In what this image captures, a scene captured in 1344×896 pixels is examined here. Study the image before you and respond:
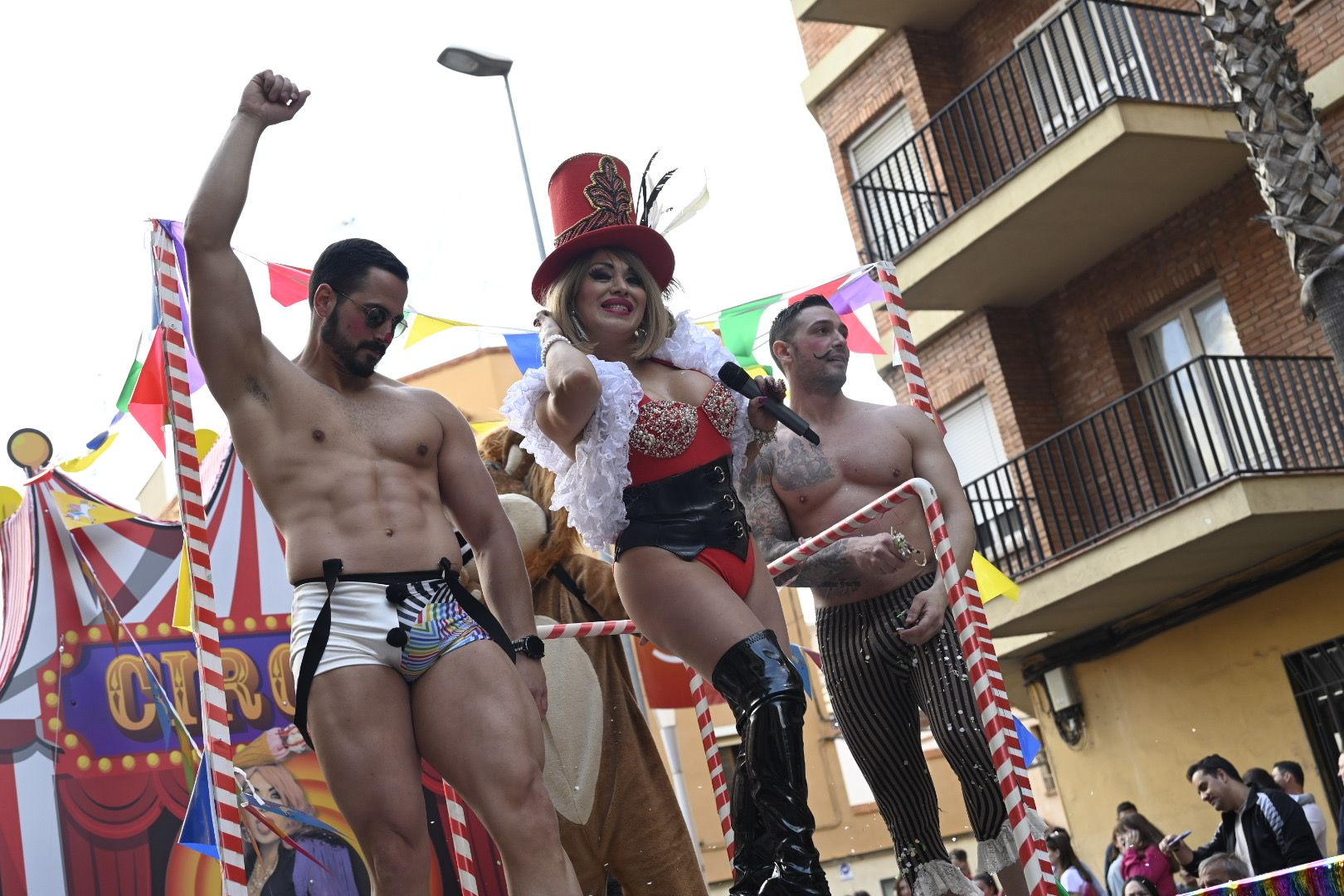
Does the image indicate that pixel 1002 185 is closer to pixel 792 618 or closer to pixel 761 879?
pixel 761 879

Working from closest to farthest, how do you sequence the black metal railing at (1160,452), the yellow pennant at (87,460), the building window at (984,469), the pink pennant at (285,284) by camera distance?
the pink pennant at (285,284) → the yellow pennant at (87,460) → the black metal railing at (1160,452) → the building window at (984,469)

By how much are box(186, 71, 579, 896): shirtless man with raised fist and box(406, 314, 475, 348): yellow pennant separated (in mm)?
4923

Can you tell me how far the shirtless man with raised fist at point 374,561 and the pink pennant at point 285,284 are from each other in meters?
4.68

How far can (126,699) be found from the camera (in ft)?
29.1

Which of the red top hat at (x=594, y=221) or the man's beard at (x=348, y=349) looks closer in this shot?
the man's beard at (x=348, y=349)

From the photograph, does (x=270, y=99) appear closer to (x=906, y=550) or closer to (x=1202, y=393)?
(x=906, y=550)

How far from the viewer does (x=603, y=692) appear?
6.09 metres

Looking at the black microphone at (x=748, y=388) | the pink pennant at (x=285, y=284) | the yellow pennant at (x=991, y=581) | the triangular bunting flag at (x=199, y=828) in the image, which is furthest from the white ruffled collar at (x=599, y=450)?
the yellow pennant at (x=991, y=581)

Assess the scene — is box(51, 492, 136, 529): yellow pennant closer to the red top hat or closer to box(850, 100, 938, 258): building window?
the red top hat

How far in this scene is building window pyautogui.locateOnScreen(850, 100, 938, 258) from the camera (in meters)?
16.1

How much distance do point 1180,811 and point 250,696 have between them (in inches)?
373

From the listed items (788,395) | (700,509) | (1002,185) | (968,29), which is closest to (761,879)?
(700,509)

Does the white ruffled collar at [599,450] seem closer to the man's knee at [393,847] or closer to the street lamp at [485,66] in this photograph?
Result: the man's knee at [393,847]

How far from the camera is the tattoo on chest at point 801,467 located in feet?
16.0
